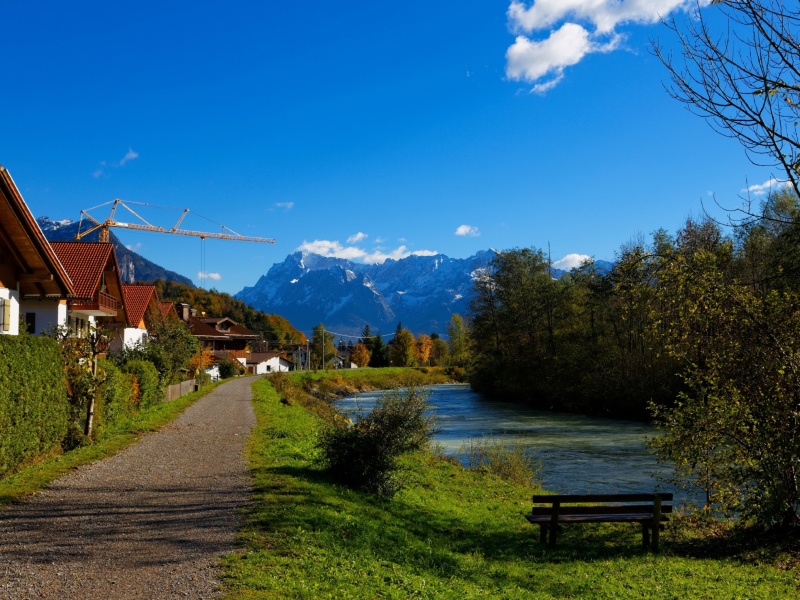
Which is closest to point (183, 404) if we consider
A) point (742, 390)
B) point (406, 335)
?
point (742, 390)

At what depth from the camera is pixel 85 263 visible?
34.1 meters

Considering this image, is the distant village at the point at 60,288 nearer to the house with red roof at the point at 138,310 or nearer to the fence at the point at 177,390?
the house with red roof at the point at 138,310

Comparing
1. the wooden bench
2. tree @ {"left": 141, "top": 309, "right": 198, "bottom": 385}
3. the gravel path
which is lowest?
the wooden bench

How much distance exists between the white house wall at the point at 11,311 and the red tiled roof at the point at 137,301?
2600 cm

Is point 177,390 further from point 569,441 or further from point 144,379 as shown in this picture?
point 569,441

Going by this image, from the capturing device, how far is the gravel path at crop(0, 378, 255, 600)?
745 cm

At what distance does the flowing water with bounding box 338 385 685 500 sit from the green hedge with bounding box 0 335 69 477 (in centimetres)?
704

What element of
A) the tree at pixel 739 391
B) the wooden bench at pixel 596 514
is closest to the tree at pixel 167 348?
the wooden bench at pixel 596 514

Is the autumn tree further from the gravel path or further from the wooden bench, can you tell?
the wooden bench

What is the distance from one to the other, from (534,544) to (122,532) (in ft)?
24.7

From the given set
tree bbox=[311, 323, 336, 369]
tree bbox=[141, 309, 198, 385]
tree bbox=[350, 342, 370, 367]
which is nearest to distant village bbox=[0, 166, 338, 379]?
tree bbox=[141, 309, 198, 385]

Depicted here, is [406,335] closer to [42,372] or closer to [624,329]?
[624,329]

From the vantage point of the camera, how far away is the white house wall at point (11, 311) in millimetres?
19781

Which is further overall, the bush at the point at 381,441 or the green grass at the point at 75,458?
the bush at the point at 381,441
